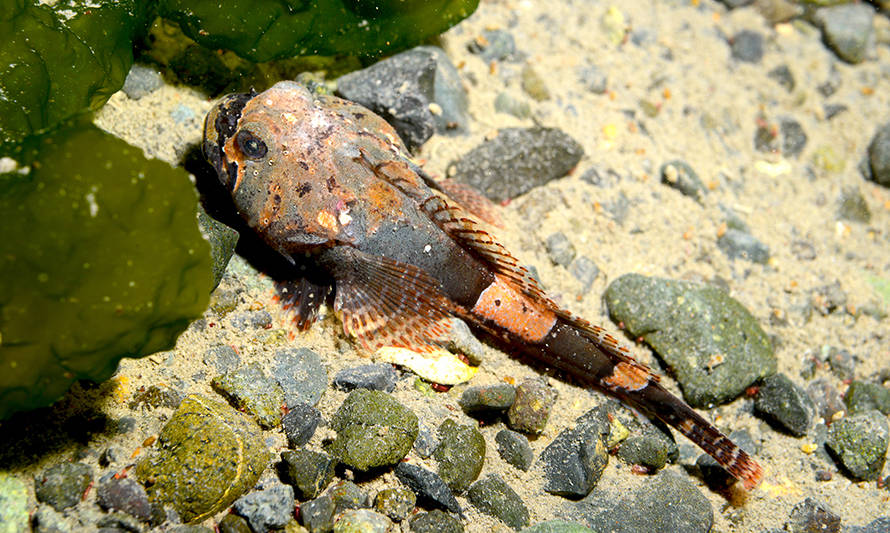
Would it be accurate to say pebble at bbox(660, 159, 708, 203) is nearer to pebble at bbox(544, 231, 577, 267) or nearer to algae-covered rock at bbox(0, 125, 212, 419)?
pebble at bbox(544, 231, 577, 267)

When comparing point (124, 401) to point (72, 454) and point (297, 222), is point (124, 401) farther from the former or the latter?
point (297, 222)

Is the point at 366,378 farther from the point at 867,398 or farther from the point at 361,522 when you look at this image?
the point at 867,398

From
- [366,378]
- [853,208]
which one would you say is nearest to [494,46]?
[366,378]

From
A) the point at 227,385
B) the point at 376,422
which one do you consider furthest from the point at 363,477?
the point at 227,385

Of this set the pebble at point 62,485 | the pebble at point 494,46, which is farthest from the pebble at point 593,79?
the pebble at point 62,485

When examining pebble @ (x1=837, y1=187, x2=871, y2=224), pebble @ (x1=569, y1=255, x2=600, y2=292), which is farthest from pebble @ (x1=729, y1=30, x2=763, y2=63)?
pebble @ (x1=569, y1=255, x2=600, y2=292)

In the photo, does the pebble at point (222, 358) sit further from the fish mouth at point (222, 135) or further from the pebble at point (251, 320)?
the fish mouth at point (222, 135)
